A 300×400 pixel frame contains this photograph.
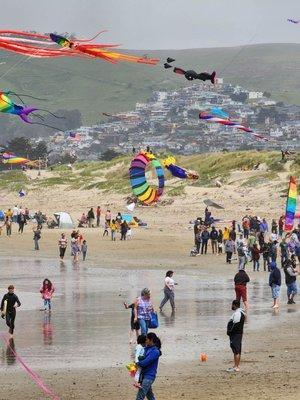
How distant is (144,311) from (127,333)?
1.74 metres

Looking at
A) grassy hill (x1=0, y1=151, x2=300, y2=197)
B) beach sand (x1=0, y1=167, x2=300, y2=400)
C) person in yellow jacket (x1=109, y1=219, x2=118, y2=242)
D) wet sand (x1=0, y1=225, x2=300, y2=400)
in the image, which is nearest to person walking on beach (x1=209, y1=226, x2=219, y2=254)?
beach sand (x1=0, y1=167, x2=300, y2=400)

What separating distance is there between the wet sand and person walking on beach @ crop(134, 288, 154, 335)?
1.50 feet

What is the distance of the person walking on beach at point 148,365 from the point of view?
15.0 m

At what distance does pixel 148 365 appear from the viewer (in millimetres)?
15039

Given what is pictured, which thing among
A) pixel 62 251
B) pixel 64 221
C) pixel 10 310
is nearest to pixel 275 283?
pixel 10 310

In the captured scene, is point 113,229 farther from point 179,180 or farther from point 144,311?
point 144,311

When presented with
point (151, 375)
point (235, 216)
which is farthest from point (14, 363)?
point (235, 216)

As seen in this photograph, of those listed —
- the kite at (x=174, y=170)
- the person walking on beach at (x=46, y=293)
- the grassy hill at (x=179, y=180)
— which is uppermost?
the grassy hill at (x=179, y=180)

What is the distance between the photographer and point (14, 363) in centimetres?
1925

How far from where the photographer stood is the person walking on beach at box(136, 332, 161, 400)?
15016 mm

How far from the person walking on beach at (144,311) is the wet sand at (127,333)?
456mm

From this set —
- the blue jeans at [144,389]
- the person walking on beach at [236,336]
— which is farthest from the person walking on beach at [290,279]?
the blue jeans at [144,389]

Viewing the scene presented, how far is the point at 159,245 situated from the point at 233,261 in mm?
6902

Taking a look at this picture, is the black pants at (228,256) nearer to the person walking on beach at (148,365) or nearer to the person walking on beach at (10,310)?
the person walking on beach at (10,310)
